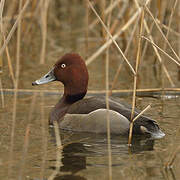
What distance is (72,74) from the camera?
706 centimetres

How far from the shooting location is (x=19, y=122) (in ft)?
21.9

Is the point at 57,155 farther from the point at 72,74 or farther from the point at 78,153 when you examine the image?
the point at 72,74

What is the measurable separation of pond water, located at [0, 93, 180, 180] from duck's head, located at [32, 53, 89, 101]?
426 mm

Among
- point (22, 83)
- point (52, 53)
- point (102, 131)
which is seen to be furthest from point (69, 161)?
point (52, 53)

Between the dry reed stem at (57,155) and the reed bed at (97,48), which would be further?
the reed bed at (97,48)

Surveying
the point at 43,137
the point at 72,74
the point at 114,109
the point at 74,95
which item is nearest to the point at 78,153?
the point at 43,137

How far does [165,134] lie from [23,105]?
1982mm

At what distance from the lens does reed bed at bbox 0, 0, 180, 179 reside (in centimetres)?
689

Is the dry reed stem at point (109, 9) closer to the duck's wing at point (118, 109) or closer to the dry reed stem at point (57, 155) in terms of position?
the duck's wing at point (118, 109)

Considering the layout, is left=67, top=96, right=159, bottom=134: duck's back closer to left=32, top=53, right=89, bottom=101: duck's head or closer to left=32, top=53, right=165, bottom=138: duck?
left=32, top=53, right=165, bottom=138: duck

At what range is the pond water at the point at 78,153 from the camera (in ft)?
16.3

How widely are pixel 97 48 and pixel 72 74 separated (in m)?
3.68

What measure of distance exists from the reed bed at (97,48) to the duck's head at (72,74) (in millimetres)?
231

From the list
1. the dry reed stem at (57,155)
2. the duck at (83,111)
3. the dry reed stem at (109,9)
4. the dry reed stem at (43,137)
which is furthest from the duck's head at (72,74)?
the dry reed stem at (57,155)
